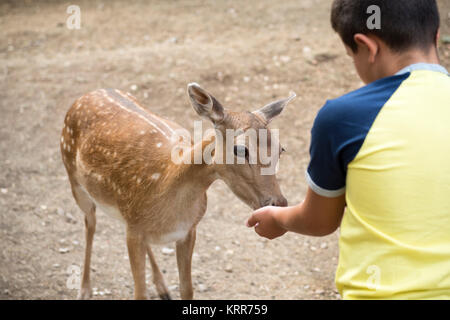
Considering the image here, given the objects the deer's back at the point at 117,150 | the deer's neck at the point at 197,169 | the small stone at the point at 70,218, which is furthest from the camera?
the small stone at the point at 70,218

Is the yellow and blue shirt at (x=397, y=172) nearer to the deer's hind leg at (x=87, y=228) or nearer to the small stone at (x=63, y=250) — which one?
the deer's hind leg at (x=87, y=228)

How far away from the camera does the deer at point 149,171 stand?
3.22 meters

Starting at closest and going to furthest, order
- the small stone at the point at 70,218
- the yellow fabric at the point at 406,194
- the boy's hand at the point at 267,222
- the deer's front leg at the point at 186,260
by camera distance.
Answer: the yellow fabric at the point at 406,194
the boy's hand at the point at 267,222
the deer's front leg at the point at 186,260
the small stone at the point at 70,218

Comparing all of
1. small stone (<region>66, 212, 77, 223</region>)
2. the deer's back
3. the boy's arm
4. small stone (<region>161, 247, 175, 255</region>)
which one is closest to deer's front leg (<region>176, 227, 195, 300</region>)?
the deer's back

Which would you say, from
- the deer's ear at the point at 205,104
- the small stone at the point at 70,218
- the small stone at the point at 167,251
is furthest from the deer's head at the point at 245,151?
the small stone at the point at 70,218

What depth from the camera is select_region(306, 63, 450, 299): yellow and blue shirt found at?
1604 millimetres

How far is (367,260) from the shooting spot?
1714 mm

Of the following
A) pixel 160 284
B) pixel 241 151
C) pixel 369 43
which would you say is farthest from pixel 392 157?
pixel 160 284

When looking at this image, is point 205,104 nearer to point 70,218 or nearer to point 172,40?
point 70,218

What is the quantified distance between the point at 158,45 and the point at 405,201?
7722 millimetres

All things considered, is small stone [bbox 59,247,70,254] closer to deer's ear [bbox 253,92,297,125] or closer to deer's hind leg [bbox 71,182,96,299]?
deer's hind leg [bbox 71,182,96,299]

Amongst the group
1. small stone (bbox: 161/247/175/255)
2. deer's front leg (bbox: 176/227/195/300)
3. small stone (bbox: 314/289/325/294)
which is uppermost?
small stone (bbox: 161/247/175/255)

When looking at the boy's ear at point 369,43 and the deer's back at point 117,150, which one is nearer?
the boy's ear at point 369,43

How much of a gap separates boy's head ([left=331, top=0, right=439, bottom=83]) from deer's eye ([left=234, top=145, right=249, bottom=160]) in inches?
56.1
